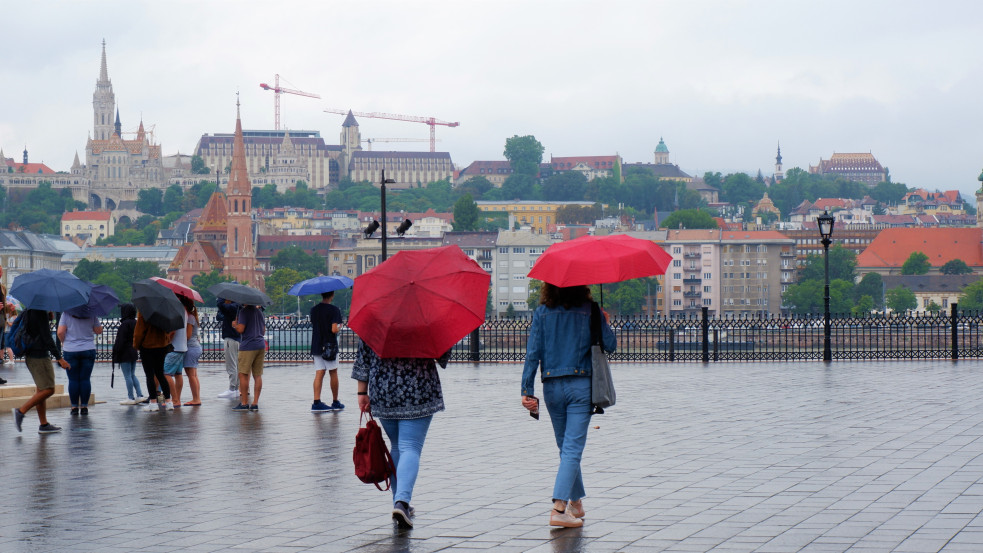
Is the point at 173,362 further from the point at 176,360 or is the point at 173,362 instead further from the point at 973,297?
the point at 973,297

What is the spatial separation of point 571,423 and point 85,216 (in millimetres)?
198576

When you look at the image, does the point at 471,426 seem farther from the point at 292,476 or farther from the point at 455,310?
the point at 455,310

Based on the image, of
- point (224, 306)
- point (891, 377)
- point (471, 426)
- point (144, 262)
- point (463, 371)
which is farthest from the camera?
point (144, 262)

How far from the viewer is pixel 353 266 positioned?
156625 millimetres

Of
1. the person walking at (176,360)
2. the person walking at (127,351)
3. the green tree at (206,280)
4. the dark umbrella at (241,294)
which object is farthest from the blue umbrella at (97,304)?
the green tree at (206,280)

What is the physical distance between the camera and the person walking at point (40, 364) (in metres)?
12.2

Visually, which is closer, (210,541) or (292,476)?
(210,541)

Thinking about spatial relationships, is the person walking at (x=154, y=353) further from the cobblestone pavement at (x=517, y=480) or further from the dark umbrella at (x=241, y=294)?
the dark umbrella at (x=241, y=294)

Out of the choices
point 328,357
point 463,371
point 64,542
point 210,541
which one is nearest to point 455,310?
point 210,541

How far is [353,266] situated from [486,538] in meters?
150

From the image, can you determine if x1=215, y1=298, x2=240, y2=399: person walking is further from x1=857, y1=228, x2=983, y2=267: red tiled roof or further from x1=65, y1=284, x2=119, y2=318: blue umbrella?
x1=857, y1=228, x2=983, y2=267: red tiled roof

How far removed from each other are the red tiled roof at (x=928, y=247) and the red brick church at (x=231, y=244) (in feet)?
212

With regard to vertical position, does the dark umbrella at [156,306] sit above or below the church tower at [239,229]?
below

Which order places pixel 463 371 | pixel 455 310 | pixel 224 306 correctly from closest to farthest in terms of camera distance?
pixel 455 310 < pixel 224 306 < pixel 463 371
